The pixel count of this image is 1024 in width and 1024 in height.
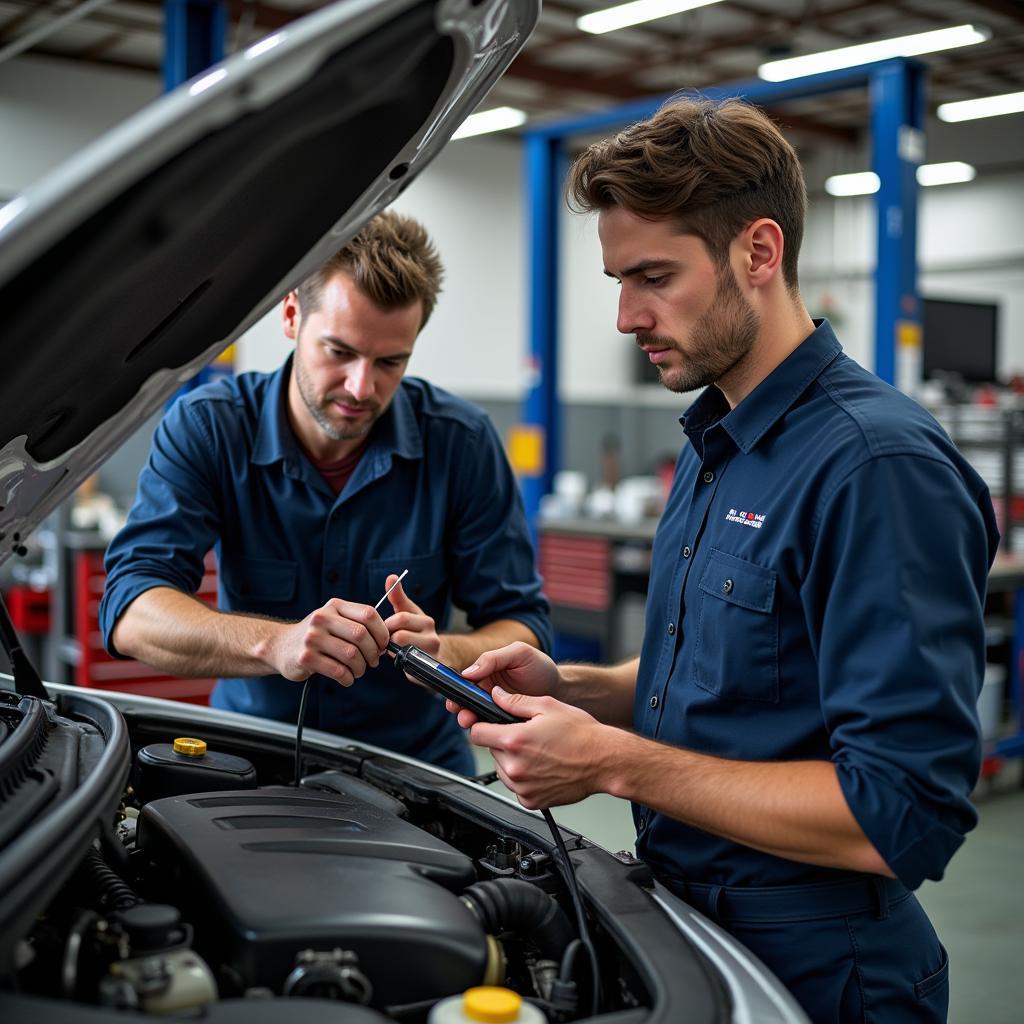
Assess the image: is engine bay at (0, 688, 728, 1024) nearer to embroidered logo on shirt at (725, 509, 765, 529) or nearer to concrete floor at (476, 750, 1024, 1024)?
embroidered logo on shirt at (725, 509, 765, 529)

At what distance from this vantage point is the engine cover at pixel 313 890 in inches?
32.9

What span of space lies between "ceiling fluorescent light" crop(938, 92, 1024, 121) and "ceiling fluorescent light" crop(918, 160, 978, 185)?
31.4 inches

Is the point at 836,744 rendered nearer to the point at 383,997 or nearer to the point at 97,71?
the point at 383,997

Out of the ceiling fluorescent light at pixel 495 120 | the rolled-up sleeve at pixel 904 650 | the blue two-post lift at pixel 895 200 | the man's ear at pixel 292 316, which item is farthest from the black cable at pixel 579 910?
the ceiling fluorescent light at pixel 495 120

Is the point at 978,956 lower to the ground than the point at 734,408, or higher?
lower

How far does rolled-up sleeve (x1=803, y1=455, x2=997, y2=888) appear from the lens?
0.92 meters

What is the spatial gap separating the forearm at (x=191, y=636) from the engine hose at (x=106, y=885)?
1.33 ft

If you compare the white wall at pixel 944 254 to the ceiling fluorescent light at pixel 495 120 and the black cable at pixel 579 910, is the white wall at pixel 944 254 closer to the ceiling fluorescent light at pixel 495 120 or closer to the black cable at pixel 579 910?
the ceiling fluorescent light at pixel 495 120

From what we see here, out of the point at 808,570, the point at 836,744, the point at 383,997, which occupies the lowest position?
the point at 383,997

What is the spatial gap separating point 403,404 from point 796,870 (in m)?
0.99

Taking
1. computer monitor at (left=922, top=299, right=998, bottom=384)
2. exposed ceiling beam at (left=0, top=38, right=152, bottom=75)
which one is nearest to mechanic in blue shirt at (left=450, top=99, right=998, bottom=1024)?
computer monitor at (left=922, top=299, right=998, bottom=384)

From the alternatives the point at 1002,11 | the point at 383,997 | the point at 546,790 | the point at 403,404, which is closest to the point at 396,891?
the point at 383,997

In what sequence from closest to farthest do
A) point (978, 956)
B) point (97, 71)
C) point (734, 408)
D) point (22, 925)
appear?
point (22, 925), point (734, 408), point (978, 956), point (97, 71)

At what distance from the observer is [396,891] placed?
2.96 ft
